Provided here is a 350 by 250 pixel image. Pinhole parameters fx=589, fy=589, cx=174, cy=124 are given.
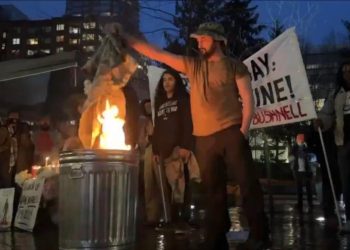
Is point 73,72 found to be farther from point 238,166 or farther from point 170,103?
point 238,166

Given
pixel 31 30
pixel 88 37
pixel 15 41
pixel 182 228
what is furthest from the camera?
pixel 15 41

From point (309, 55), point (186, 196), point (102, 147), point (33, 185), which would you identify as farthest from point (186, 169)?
point (309, 55)

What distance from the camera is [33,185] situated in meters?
8.51

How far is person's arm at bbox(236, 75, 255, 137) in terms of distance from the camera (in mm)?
5297

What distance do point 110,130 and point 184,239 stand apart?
1.93 metres

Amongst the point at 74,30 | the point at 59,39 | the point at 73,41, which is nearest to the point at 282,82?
the point at 74,30

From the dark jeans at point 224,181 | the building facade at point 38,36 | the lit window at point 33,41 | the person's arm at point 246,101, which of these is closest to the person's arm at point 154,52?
the person's arm at point 246,101

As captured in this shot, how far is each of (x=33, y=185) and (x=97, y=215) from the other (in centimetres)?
A: 370

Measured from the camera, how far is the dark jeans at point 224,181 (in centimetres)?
529

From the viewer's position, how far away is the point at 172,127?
26.7 ft

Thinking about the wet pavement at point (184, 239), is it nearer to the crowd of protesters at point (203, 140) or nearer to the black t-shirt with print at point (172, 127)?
the crowd of protesters at point (203, 140)

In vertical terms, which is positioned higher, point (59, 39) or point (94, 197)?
point (59, 39)

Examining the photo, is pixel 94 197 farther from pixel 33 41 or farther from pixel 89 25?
pixel 33 41

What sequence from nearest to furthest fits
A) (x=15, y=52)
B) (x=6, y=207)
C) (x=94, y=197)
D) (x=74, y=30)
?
(x=94, y=197) → (x=6, y=207) → (x=74, y=30) → (x=15, y=52)
